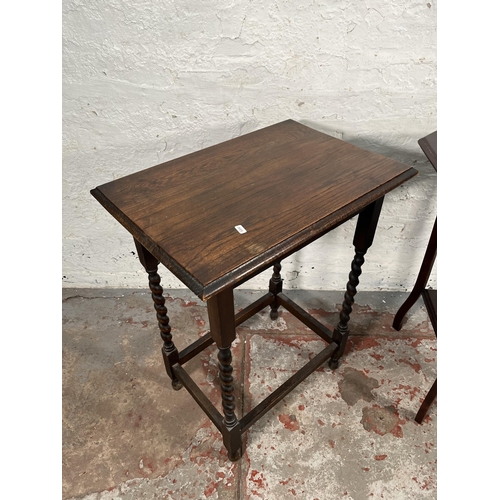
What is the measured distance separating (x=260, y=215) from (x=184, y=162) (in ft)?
1.45

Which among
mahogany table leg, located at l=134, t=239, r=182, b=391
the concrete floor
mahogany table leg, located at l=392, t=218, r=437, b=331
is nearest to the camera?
mahogany table leg, located at l=134, t=239, r=182, b=391

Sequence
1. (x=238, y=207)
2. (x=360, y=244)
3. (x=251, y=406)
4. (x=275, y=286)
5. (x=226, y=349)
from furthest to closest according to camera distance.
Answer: (x=275, y=286) → (x=251, y=406) → (x=360, y=244) → (x=226, y=349) → (x=238, y=207)

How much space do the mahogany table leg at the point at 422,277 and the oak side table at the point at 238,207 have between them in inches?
18.8

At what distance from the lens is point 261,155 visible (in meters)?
1.54

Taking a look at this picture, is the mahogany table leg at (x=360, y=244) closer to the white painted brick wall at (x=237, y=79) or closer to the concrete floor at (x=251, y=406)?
the concrete floor at (x=251, y=406)

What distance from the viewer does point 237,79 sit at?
178 centimetres

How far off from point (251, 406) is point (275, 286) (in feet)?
2.11

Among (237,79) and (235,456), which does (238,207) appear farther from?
(235,456)

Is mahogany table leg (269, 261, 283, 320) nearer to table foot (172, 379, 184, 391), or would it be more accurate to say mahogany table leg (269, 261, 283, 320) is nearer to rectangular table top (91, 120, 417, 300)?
table foot (172, 379, 184, 391)


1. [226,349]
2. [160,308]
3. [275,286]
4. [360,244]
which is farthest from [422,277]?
[160,308]

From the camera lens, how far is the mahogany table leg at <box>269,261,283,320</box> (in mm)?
2211

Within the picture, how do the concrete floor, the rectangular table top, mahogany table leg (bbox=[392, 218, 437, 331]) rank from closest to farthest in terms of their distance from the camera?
the rectangular table top → the concrete floor → mahogany table leg (bbox=[392, 218, 437, 331])

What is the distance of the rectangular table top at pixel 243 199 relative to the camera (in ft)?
3.63

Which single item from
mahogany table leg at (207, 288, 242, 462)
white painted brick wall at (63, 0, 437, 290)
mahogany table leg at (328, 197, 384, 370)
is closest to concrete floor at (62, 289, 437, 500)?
mahogany table leg at (207, 288, 242, 462)
